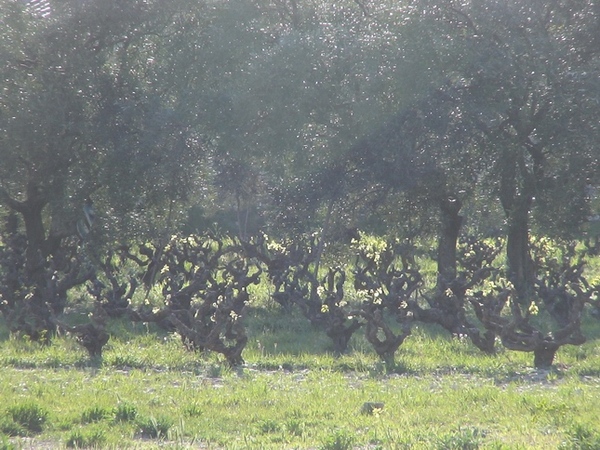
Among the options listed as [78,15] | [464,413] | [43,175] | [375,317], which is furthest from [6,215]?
[464,413]

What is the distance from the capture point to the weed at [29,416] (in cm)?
768

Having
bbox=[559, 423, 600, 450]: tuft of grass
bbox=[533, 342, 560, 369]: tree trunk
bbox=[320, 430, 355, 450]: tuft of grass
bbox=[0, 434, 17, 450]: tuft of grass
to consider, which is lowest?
bbox=[0, 434, 17, 450]: tuft of grass

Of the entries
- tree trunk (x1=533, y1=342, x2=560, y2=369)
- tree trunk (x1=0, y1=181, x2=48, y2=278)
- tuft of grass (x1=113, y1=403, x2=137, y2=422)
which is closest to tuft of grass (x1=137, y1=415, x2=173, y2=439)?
tuft of grass (x1=113, y1=403, x2=137, y2=422)

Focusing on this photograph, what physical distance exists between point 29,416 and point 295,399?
2555mm

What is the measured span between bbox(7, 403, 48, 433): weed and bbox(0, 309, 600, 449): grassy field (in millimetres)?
10

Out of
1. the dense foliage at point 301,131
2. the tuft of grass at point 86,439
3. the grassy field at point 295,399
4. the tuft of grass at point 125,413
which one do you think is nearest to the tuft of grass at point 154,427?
the grassy field at point 295,399

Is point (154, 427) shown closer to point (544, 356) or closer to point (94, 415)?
point (94, 415)

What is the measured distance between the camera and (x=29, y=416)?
7.75 meters

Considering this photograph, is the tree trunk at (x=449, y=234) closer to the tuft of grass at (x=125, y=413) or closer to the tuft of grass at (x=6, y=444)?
the tuft of grass at (x=125, y=413)

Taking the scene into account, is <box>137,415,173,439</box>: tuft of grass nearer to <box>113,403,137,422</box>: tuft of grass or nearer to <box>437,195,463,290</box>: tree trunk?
<box>113,403,137,422</box>: tuft of grass

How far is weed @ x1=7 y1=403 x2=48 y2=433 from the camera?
768 centimetres

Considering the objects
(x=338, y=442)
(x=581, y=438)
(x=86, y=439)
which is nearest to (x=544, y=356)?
(x=581, y=438)

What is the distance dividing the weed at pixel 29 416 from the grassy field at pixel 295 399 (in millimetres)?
10

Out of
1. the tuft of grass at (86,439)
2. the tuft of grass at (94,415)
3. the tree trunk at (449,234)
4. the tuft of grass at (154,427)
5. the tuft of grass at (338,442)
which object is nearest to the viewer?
the tuft of grass at (338,442)
